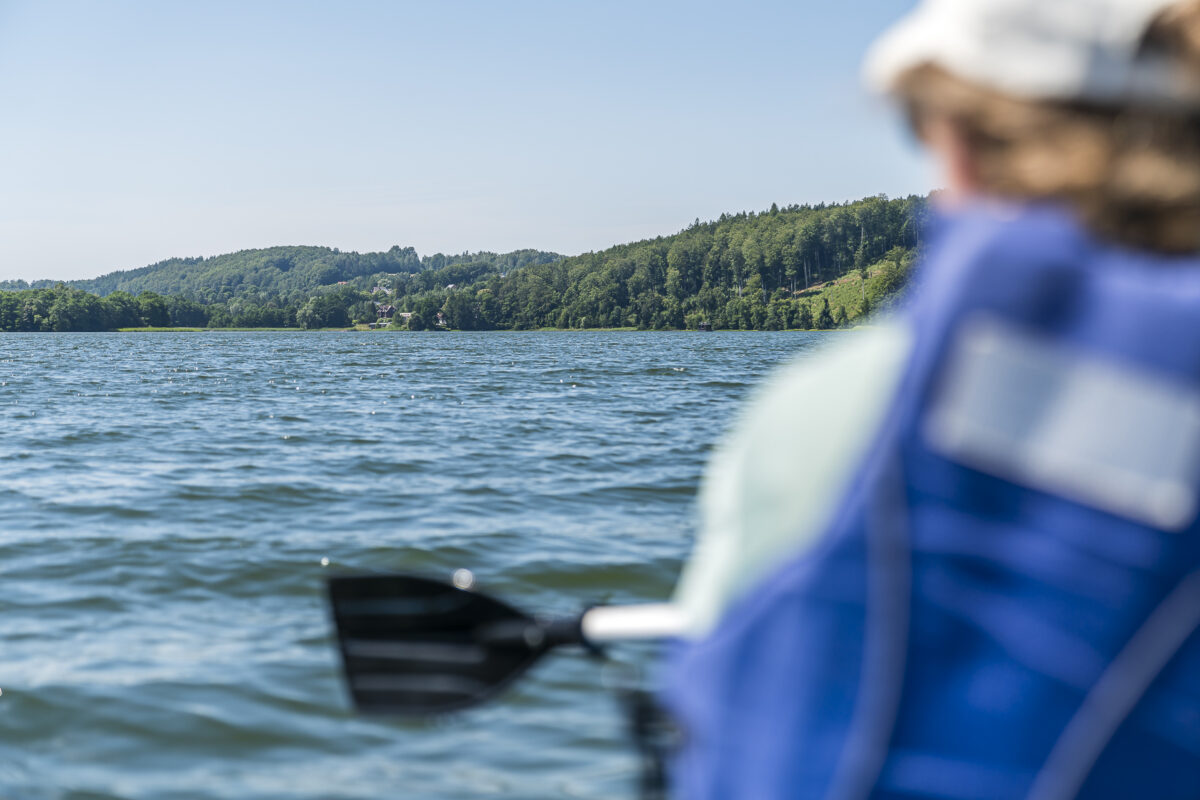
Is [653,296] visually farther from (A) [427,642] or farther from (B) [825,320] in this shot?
(A) [427,642]

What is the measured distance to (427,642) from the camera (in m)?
2.16

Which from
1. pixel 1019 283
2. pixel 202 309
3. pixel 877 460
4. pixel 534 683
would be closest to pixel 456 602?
pixel 877 460

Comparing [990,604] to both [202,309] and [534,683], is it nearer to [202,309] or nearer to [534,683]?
[534,683]

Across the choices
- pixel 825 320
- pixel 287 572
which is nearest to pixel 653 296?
pixel 825 320

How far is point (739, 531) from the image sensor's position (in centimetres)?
110

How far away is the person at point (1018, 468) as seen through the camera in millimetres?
958

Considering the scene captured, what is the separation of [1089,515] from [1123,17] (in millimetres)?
460

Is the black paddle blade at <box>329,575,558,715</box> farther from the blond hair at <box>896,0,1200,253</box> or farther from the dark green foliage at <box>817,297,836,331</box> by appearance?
the dark green foliage at <box>817,297,836,331</box>

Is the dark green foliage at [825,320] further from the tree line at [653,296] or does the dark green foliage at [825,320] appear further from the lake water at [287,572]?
the lake water at [287,572]

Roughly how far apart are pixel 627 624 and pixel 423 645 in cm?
41

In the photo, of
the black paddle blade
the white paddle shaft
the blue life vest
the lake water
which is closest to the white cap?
the blue life vest

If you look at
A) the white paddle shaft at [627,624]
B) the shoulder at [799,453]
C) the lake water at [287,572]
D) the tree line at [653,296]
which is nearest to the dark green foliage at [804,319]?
the tree line at [653,296]

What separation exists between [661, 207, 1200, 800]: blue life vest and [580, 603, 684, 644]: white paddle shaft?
3.27ft

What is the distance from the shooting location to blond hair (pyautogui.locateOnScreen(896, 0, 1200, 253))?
978mm
